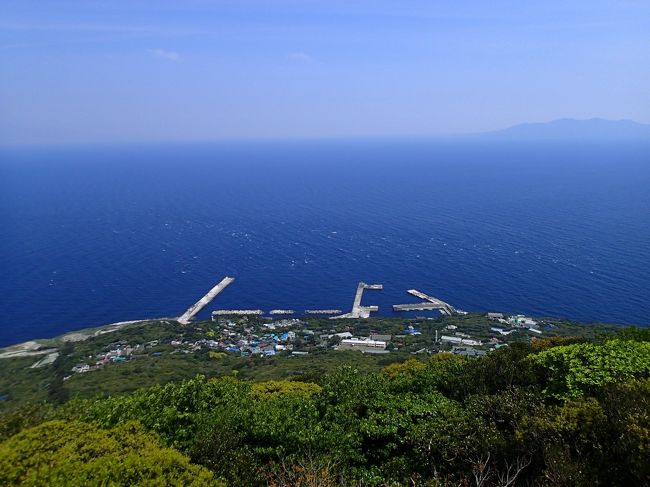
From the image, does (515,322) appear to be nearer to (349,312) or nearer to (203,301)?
(349,312)

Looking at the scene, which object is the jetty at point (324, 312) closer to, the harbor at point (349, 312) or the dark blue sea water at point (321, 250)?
the harbor at point (349, 312)

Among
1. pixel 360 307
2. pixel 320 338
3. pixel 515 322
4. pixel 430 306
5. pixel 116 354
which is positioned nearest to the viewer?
pixel 116 354

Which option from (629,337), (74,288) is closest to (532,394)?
(629,337)

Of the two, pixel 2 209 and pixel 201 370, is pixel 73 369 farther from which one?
pixel 2 209

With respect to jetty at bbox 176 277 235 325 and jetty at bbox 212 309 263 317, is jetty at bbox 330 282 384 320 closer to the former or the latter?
jetty at bbox 212 309 263 317

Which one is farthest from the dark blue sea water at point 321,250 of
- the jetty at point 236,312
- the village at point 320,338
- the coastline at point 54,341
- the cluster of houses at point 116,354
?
the cluster of houses at point 116,354

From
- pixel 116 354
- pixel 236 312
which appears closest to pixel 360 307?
pixel 236 312

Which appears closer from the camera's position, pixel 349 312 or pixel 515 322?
pixel 515 322
